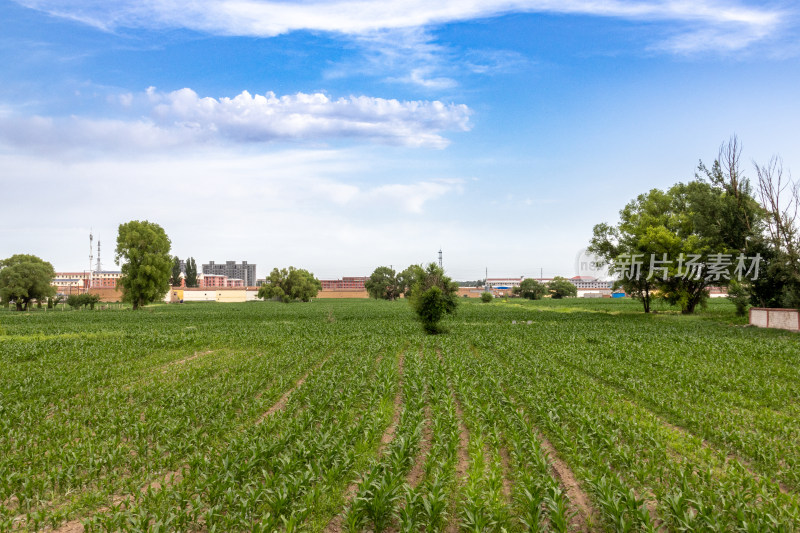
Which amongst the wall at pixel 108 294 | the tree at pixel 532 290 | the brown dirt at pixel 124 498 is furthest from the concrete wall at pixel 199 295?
the brown dirt at pixel 124 498

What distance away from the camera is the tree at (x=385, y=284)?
130 metres

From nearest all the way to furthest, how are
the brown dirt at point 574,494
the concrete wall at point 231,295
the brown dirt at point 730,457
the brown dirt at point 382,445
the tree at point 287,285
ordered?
1. the brown dirt at point 382,445
2. the brown dirt at point 574,494
3. the brown dirt at point 730,457
4. the tree at point 287,285
5. the concrete wall at point 231,295

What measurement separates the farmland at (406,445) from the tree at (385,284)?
10961 centimetres

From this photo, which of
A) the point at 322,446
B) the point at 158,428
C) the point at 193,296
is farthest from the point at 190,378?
the point at 193,296

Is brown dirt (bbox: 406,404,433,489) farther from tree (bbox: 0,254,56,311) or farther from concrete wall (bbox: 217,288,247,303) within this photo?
concrete wall (bbox: 217,288,247,303)

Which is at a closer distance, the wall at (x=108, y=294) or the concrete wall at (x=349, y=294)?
the wall at (x=108, y=294)

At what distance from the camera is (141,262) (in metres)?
63.0

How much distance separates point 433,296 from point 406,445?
23806 mm

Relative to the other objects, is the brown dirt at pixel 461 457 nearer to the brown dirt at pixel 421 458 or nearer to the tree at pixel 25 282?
the brown dirt at pixel 421 458

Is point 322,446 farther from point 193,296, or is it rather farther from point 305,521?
point 193,296

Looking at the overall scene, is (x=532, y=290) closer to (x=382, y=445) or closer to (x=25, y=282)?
(x=25, y=282)

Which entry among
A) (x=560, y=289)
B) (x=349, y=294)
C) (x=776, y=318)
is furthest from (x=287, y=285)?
(x=776, y=318)

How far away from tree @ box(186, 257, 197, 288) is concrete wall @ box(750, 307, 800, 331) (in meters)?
138

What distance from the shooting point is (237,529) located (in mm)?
6395
